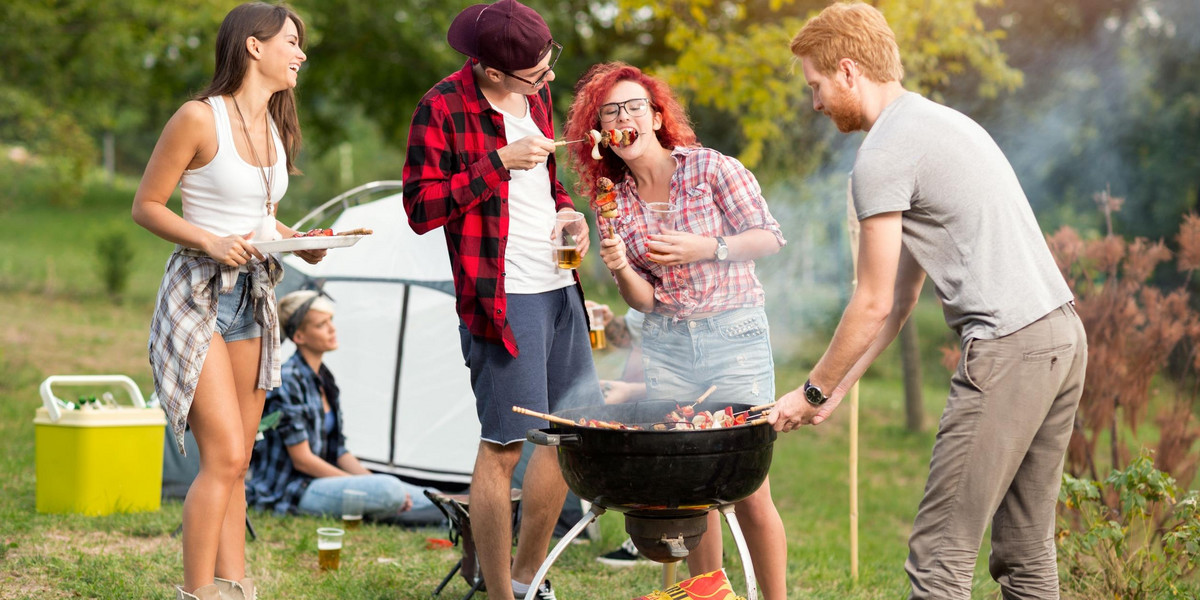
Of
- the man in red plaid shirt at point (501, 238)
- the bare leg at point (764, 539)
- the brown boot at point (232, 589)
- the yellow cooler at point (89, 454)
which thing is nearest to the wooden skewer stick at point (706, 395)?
the bare leg at point (764, 539)

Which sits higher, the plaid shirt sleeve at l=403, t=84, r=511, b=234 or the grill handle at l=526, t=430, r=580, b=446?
the plaid shirt sleeve at l=403, t=84, r=511, b=234

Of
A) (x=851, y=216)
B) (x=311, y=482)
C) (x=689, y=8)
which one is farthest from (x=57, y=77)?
(x=851, y=216)

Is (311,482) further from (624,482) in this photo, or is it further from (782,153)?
(782,153)

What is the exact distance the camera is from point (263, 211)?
10.0 ft

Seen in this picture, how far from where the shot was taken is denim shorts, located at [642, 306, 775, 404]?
3213 millimetres

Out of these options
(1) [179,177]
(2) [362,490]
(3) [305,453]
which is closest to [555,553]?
(1) [179,177]

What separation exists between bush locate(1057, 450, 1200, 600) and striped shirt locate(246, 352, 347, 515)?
340 centimetres

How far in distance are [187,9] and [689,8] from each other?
500cm

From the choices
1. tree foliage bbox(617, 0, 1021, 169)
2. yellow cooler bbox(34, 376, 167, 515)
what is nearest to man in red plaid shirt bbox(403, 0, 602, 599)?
yellow cooler bbox(34, 376, 167, 515)

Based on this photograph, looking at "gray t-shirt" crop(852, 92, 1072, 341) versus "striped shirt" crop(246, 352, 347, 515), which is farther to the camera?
"striped shirt" crop(246, 352, 347, 515)

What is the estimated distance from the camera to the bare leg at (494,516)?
10.4ft

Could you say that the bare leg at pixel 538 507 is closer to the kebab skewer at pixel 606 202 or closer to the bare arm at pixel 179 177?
the kebab skewer at pixel 606 202

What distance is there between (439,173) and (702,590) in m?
1.38

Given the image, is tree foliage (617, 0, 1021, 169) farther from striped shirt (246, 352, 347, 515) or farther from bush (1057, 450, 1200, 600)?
bush (1057, 450, 1200, 600)
